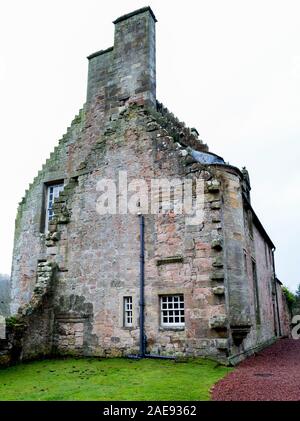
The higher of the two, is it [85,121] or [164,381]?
[85,121]

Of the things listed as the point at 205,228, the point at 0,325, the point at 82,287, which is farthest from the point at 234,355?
the point at 0,325

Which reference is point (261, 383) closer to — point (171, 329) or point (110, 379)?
point (110, 379)

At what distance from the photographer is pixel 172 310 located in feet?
38.8

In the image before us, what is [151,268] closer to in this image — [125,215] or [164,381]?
[125,215]

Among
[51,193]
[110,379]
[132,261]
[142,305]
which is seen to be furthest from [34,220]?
[110,379]

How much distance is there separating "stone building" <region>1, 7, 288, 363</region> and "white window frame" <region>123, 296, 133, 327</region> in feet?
0.11

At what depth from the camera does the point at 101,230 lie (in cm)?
1372

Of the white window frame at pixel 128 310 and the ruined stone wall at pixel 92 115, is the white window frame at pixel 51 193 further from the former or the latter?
the white window frame at pixel 128 310

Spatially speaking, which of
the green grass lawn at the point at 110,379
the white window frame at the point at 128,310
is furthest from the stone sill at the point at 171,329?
the white window frame at the point at 128,310

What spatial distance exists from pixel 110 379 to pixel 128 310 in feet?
12.2

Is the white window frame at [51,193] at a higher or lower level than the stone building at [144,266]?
higher

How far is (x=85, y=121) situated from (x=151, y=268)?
10110 millimetres

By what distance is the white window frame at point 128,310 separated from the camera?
1241 centimetres

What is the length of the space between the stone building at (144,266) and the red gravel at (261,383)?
3.28ft
